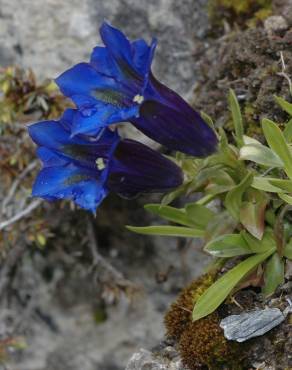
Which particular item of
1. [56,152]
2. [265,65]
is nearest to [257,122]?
[265,65]

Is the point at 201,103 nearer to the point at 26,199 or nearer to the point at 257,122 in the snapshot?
the point at 257,122

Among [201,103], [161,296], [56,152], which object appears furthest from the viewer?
[161,296]

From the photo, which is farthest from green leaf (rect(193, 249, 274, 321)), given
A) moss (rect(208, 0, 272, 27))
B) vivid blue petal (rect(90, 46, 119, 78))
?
moss (rect(208, 0, 272, 27))

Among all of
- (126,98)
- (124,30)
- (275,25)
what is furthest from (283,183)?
(124,30)

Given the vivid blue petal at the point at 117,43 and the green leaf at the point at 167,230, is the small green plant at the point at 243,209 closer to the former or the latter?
the green leaf at the point at 167,230

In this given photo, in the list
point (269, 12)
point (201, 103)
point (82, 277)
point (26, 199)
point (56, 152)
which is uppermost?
point (56, 152)

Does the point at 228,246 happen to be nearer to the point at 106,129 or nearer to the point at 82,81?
the point at 106,129

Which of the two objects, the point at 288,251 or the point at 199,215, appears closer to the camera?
the point at 288,251
